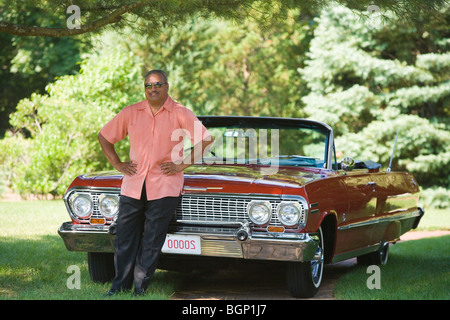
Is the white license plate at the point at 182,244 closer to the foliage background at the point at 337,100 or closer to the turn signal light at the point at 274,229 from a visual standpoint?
the turn signal light at the point at 274,229

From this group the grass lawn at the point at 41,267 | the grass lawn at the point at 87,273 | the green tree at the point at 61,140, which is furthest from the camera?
the green tree at the point at 61,140

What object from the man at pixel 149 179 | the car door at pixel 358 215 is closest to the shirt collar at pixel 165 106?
the man at pixel 149 179

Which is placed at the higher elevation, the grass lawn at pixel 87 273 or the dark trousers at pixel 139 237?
the dark trousers at pixel 139 237

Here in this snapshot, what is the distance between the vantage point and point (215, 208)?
19.9 feet

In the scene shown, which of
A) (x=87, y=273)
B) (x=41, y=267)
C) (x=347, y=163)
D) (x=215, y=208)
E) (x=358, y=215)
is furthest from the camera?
(x=41, y=267)

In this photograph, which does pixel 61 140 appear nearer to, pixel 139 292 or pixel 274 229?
pixel 139 292

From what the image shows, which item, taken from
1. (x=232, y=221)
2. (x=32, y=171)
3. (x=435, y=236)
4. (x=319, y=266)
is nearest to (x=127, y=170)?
(x=232, y=221)

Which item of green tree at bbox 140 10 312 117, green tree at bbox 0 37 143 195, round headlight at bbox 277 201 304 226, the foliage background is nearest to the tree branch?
round headlight at bbox 277 201 304 226

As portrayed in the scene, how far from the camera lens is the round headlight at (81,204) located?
21.0ft

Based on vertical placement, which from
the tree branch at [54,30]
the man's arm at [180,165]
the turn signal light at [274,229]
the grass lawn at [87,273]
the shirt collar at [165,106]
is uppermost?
the tree branch at [54,30]

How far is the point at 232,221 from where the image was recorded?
6.05 m

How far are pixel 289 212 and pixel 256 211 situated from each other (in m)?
0.26

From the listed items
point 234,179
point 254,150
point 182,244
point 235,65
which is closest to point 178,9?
point 254,150

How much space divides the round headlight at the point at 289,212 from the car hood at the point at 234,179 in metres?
0.11
